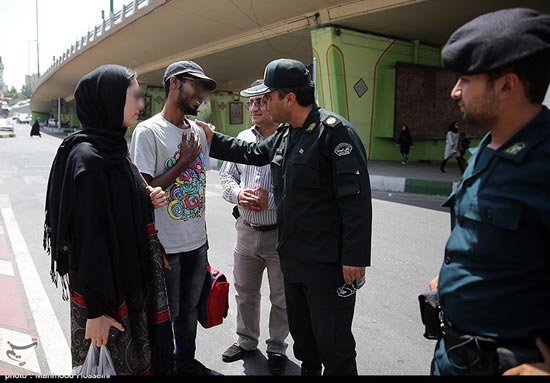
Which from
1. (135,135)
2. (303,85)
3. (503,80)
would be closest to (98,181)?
(135,135)

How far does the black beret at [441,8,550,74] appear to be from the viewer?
4.05ft

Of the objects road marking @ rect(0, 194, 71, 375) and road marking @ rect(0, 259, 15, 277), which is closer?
road marking @ rect(0, 194, 71, 375)

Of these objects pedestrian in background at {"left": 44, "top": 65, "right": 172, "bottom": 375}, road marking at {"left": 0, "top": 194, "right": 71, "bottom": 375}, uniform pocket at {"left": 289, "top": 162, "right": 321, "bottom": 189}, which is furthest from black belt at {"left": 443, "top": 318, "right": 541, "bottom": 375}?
road marking at {"left": 0, "top": 194, "right": 71, "bottom": 375}

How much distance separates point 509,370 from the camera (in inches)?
48.3

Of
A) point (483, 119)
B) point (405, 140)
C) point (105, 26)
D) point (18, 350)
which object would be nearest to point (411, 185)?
point (405, 140)

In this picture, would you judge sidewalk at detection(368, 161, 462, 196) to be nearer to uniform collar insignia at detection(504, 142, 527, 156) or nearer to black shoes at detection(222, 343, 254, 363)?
black shoes at detection(222, 343, 254, 363)

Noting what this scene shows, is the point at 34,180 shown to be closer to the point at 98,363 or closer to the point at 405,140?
the point at 98,363

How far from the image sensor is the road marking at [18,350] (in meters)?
2.81

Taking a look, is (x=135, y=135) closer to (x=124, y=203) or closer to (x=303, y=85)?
(x=124, y=203)

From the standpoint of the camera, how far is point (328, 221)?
216 centimetres

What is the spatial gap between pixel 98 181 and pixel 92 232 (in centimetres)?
22

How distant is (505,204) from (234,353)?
228cm

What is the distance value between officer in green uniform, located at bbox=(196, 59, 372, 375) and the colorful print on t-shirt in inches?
22.8

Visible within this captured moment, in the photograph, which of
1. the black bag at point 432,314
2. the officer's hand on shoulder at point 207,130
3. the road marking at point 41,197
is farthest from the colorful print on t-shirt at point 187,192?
the road marking at point 41,197
